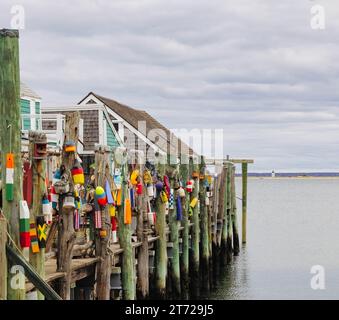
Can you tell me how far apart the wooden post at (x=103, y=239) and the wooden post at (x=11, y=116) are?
3.78 metres

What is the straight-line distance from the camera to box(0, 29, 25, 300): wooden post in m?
7.92

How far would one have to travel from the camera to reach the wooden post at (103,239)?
11.7 m

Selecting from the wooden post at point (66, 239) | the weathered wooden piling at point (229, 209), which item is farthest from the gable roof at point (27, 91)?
the wooden post at point (66, 239)

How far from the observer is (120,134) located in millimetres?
32750

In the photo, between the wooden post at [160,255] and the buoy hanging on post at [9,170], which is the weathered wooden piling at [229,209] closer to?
the wooden post at [160,255]

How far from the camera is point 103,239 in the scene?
1185cm

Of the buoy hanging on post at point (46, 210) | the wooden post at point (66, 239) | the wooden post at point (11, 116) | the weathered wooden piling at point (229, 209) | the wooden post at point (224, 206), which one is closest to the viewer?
the wooden post at point (11, 116)

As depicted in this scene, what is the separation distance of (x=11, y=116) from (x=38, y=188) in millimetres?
1347

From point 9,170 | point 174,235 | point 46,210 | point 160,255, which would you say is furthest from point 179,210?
point 9,170

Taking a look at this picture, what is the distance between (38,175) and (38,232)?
0.71 m

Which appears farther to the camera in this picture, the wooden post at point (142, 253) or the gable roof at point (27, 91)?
the gable roof at point (27, 91)

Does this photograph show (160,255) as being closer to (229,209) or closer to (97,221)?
(97,221)

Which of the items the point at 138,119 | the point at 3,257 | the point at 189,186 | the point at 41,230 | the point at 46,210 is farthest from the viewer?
the point at 138,119
